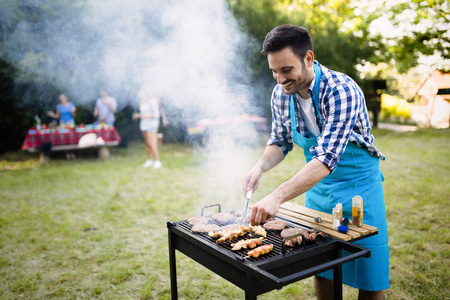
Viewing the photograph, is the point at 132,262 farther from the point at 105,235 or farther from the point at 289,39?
the point at 289,39

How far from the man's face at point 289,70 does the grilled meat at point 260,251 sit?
96 cm

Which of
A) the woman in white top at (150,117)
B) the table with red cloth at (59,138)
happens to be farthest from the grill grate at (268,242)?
the table with red cloth at (59,138)

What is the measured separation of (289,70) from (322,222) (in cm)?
100

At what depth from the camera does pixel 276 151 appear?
2580 mm

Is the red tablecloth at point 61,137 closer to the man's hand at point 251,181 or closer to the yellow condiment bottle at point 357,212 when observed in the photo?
the man's hand at point 251,181

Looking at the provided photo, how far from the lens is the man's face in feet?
6.43

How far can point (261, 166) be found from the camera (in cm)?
246

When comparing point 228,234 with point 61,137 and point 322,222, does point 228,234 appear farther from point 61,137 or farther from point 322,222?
point 61,137

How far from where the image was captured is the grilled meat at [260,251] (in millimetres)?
1726

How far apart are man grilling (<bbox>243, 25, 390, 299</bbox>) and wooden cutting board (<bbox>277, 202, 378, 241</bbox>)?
129 millimetres

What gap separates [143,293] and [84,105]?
1047cm

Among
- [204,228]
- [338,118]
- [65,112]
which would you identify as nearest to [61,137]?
[65,112]

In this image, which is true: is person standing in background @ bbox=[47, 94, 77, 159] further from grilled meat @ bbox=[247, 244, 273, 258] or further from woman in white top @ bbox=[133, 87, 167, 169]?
grilled meat @ bbox=[247, 244, 273, 258]

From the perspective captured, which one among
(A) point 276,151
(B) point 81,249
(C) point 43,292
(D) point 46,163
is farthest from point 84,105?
(A) point 276,151
